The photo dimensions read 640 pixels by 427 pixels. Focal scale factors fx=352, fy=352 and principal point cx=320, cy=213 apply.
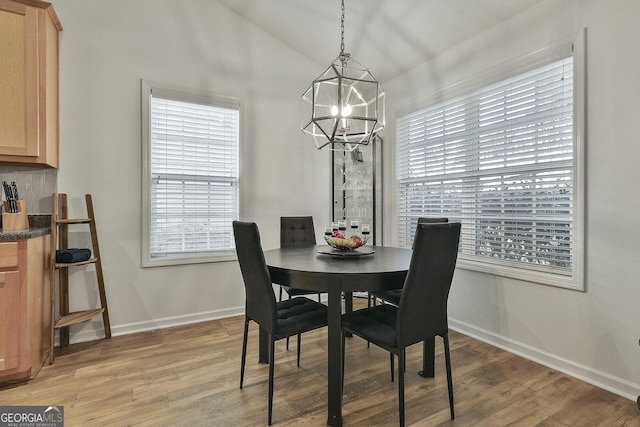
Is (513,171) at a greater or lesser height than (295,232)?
greater

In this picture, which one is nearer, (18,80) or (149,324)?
(18,80)

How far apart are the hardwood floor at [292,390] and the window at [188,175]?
1.00 meters

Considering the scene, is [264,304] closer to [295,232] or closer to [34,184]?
[295,232]

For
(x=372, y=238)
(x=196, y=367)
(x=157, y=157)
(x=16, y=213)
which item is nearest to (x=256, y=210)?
(x=157, y=157)

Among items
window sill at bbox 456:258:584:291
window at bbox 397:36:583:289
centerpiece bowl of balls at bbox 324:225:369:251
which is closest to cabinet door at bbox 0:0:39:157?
centerpiece bowl of balls at bbox 324:225:369:251

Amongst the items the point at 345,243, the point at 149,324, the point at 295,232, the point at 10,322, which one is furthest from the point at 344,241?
the point at 10,322

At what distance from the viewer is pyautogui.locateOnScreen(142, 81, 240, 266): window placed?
3.36m

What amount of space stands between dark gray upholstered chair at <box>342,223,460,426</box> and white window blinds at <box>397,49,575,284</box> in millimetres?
1191

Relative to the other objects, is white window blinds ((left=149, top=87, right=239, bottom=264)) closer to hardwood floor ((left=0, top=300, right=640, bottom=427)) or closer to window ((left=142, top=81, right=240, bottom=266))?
window ((left=142, top=81, right=240, bottom=266))

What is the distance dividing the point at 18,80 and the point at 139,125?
2.95 feet

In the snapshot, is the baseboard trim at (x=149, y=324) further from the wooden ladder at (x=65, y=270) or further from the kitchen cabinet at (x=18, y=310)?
the kitchen cabinet at (x=18, y=310)

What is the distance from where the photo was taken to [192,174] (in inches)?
140

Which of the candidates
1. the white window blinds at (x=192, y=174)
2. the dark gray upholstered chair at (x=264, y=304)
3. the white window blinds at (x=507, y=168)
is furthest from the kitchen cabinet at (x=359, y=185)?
the dark gray upholstered chair at (x=264, y=304)

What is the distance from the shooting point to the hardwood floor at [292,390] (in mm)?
1939
